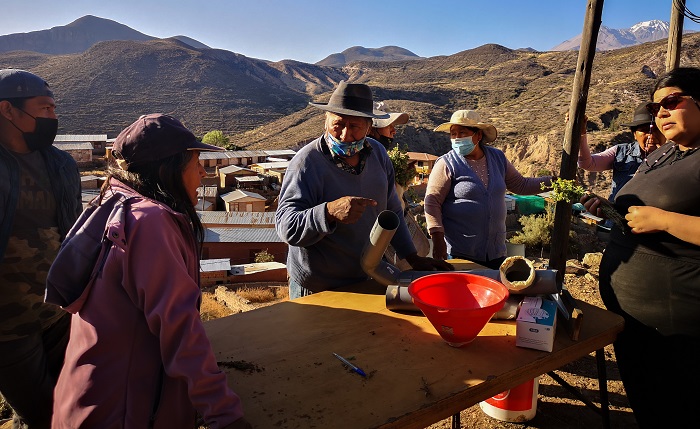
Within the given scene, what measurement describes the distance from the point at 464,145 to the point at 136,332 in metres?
2.75

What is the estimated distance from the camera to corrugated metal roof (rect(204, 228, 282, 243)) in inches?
680

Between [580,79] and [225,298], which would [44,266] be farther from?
[225,298]

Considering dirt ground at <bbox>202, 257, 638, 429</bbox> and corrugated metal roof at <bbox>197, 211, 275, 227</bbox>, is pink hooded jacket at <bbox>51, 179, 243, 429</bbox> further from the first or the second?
corrugated metal roof at <bbox>197, 211, 275, 227</bbox>

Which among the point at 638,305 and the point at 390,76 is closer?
the point at 638,305

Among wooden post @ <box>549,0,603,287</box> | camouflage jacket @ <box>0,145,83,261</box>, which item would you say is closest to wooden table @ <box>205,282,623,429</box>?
camouflage jacket @ <box>0,145,83,261</box>

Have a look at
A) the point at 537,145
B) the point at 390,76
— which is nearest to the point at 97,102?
the point at 390,76

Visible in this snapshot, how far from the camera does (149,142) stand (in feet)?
4.86

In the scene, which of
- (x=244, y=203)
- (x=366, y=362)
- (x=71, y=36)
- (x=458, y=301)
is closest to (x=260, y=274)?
(x=244, y=203)

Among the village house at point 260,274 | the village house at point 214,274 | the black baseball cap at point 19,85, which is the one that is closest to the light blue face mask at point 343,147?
the black baseball cap at point 19,85

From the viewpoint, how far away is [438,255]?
135 inches

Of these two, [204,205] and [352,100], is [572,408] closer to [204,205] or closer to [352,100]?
[352,100]

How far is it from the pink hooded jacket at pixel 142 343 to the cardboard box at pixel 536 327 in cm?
116

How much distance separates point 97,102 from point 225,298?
60423 mm

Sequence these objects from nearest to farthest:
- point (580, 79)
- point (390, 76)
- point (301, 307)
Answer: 1. point (301, 307)
2. point (580, 79)
3. point (390, 76)
